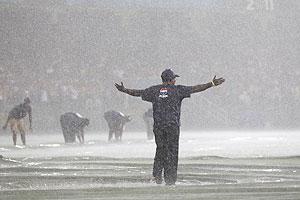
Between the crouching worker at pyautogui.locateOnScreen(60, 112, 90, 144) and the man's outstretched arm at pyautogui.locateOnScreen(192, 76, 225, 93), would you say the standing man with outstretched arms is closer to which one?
the man's outstretched arm at pyautogui.locateOnScreen(192, 76, 225, 93)

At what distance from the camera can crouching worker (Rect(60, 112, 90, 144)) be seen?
28562 mm

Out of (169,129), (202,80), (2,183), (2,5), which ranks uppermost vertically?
(2,5)

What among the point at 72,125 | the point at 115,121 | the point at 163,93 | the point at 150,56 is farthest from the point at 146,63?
the point at 163,93

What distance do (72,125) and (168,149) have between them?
16.7 meters

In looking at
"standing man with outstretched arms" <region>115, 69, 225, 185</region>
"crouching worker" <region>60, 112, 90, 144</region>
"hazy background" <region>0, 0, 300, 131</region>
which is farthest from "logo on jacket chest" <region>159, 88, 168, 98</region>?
"hazy background" <region>0, 0, 300, 131</region>

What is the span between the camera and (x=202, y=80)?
49.8 metres

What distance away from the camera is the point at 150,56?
51.3 m

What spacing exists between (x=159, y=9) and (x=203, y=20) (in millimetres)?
3288

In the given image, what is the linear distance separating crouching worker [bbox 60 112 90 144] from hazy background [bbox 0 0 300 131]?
11426 millimetres

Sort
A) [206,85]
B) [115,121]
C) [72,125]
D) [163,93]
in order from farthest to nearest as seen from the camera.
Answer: [115,121], [72,125], [163,93], [206,85]

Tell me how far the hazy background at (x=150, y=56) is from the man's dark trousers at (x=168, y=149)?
2807 cm

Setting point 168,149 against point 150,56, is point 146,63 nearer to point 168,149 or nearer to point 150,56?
point 150,56

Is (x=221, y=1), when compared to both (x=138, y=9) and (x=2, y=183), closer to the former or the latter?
(x=138, y=9)

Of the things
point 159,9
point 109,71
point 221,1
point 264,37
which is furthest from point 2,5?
point 264,37
